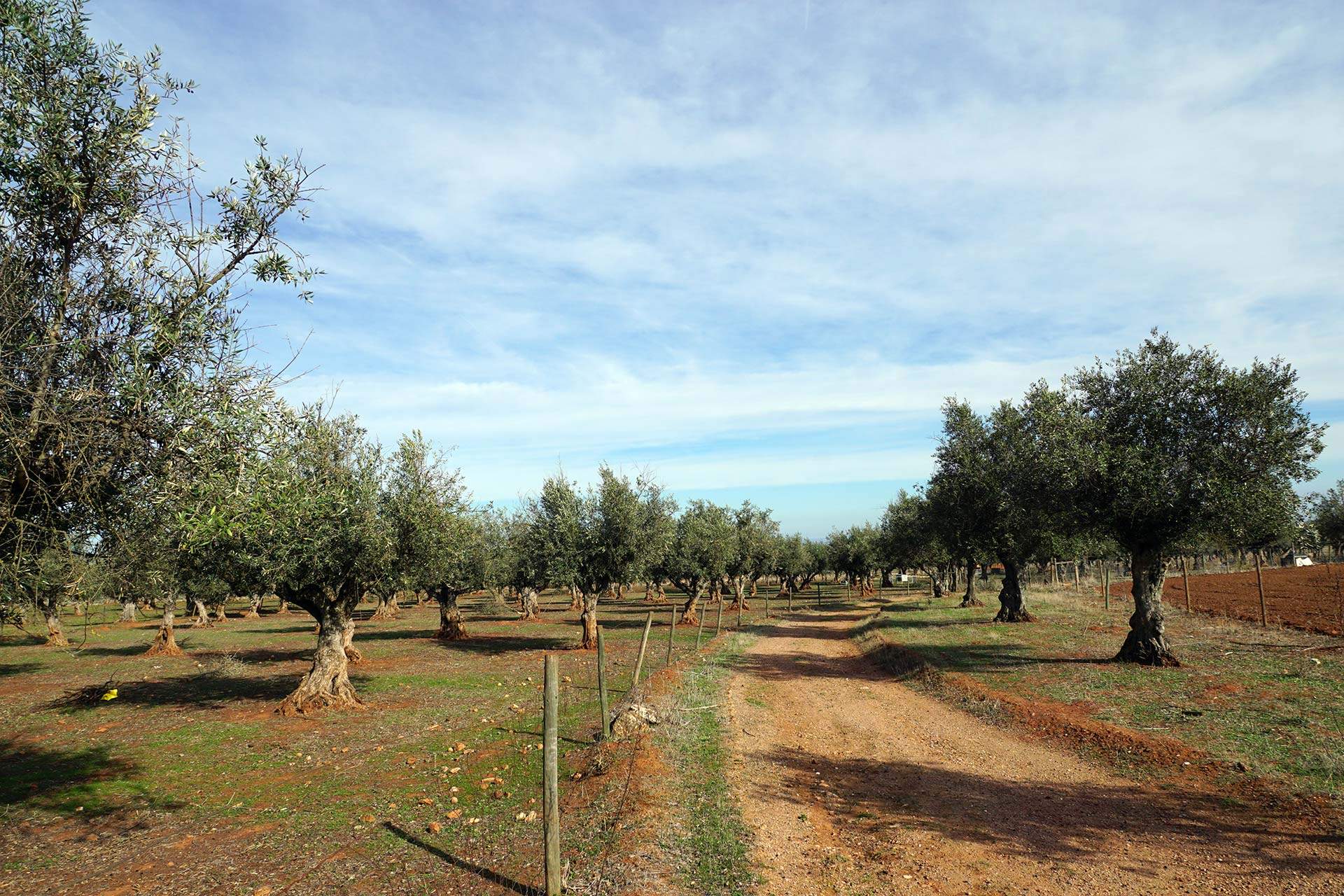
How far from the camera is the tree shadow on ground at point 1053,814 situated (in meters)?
10.1

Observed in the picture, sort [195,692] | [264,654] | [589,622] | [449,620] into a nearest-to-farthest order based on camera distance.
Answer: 1. [195,692]
2. [589,622]
3. [264,654]
4. [449,620]

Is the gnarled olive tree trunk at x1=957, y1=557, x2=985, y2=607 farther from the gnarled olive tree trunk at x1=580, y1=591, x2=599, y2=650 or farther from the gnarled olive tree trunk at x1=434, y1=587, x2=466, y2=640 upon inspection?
the gnarled olive tree trunk at x1=434, y1=587, x2=466, y2=640

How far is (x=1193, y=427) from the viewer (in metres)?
21.7

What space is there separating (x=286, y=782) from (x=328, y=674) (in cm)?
787

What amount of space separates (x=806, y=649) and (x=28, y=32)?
34.6m

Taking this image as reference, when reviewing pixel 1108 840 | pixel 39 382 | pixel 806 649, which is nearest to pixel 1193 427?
pixel 1108 840

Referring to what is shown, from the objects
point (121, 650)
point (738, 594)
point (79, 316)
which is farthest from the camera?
point (738, 594)

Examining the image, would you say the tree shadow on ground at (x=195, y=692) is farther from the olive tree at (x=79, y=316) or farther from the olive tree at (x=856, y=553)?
the olive tree at (x=856, y=553)

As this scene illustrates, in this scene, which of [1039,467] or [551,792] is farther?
[1039,467]

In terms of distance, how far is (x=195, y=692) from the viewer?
25031mm

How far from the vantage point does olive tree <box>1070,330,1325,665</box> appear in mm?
20609

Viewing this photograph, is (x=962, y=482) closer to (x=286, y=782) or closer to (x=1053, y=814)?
(x=1053, y=814)

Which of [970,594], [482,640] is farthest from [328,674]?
[970,594]

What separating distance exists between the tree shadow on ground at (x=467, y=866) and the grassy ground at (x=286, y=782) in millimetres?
36
